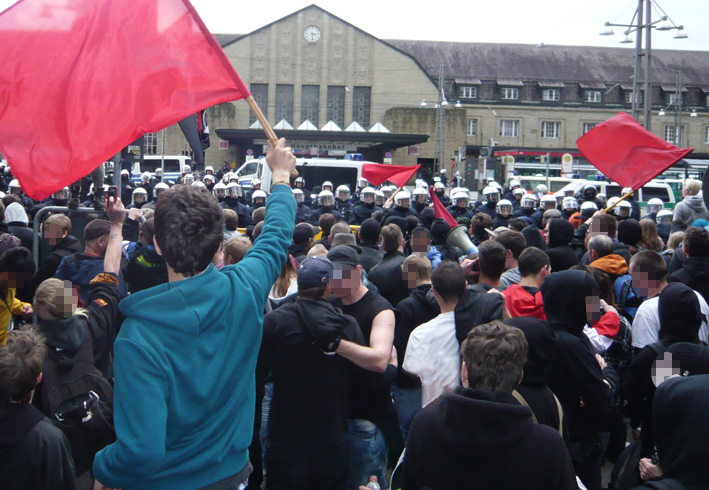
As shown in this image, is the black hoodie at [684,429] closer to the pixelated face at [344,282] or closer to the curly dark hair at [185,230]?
the curly dark hair at [185,230]

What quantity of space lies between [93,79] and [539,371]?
2.96m

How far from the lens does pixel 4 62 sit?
3961 millimetres

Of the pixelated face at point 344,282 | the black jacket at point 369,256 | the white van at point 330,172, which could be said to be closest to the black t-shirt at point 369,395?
the pixelated face at point 344,282

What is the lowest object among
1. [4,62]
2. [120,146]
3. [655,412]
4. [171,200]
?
[655,412]

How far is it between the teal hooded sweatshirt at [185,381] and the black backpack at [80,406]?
107 cm

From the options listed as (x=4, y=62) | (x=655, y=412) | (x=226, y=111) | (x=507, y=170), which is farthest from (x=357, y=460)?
(x=226, y=111)

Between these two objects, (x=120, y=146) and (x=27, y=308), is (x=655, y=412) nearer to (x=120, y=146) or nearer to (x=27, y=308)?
(x=120, y=146)

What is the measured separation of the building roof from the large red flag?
199ft

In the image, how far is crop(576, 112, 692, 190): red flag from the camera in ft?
31.4

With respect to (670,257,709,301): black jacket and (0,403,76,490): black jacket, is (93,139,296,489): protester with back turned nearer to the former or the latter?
(0,403,76,490): black jacket

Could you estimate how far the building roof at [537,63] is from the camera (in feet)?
209

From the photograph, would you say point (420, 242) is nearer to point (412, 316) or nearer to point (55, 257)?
point (412, 316)

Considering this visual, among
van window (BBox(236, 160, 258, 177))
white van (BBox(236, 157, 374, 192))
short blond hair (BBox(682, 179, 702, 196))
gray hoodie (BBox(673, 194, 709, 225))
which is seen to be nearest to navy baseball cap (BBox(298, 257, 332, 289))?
gray hoodie (BBox(673, 194, 709, 225))

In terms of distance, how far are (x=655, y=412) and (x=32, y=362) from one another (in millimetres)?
2470
